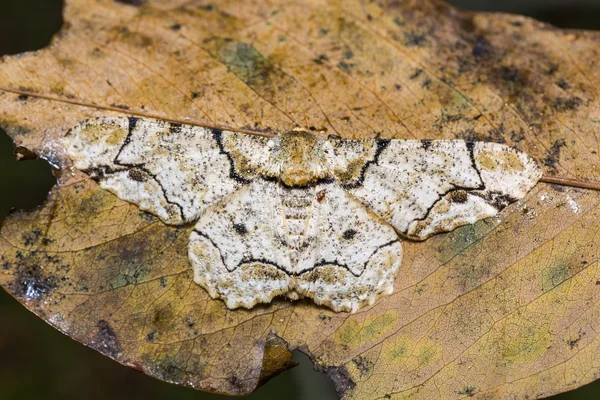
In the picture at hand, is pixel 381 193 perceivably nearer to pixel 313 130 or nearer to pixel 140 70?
pixel 313 130

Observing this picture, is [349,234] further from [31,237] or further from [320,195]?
[31,237]

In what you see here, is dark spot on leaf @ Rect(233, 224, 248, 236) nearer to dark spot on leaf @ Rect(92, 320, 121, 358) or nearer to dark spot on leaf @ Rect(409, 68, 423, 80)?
dark spot on leaf @ Rect(92, 320, 121, 358)

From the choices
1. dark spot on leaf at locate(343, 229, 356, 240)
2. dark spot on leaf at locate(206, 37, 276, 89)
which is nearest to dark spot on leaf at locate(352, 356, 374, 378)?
dark spot on leaf at locate(343, 229, 356, 240)

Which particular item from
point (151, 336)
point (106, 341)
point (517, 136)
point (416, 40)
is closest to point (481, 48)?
point (416, 40)

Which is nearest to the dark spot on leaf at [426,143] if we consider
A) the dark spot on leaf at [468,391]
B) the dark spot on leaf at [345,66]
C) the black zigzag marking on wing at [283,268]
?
the black zigzag marking on wing at [283,268]

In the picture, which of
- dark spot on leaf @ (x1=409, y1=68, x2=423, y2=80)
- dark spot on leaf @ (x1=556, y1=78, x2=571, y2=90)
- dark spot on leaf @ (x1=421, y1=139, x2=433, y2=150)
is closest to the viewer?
dark spot on leaf @ (x1=421, y1=139, x2=433, y2=150)

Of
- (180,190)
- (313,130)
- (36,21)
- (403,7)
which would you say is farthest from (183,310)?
(36,21)
